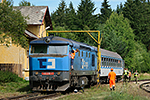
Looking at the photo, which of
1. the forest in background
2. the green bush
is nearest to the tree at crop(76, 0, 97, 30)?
the forest in background

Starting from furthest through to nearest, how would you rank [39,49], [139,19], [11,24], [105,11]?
1. [105,11]
2. [139,19]
3. [11,24]
4. [39,49]

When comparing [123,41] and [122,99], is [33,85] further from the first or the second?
[123,41]

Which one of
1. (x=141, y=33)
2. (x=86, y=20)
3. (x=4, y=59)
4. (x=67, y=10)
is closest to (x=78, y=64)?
(x=4, y=59)

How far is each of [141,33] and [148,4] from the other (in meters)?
13.1

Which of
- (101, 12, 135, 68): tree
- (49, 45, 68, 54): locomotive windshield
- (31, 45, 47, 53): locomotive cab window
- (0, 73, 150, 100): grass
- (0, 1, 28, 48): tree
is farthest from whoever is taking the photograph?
(101, 12, 135, 68): tree

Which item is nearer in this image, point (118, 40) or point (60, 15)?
point (118, 40)

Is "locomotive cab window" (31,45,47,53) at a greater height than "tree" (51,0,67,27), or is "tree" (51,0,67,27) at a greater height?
"tree" (51,0,67,27)

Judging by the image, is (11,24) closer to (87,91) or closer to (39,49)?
(39,49)

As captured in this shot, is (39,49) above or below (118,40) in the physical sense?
below

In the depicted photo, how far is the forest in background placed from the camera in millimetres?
46906

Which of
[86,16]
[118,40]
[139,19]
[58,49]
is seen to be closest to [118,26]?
[118,40]

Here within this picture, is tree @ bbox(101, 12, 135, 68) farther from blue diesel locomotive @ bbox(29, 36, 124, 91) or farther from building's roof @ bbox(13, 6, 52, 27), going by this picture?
blue diesel locomotive @ bbox(29, 36, 124, 91)

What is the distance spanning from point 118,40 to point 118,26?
6.28m

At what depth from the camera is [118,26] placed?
50719 mm
